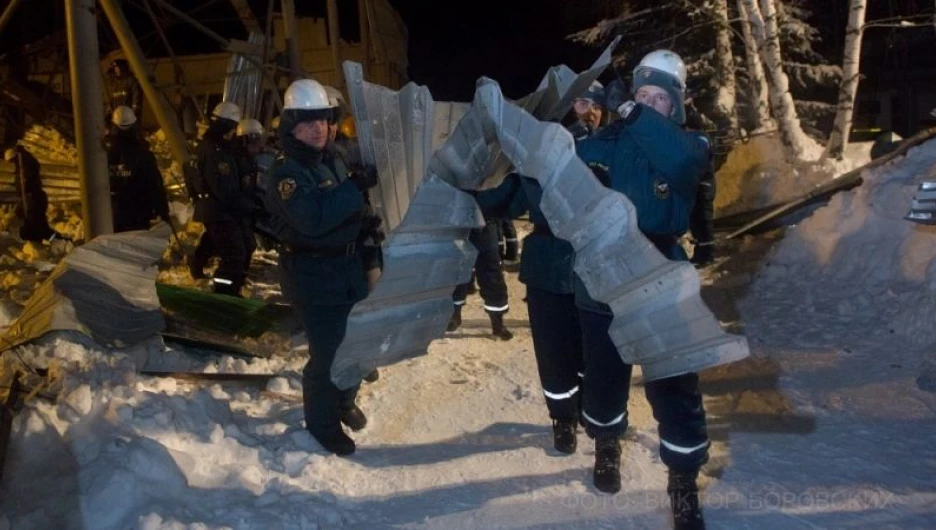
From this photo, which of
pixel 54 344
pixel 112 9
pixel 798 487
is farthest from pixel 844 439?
pixel 112 9

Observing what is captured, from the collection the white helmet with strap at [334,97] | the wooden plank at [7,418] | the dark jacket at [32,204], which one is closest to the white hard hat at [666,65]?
the white helmet with strap at [334,97]

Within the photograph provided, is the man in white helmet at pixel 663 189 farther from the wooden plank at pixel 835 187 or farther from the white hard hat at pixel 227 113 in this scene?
the wooden plank at pixel 835 187

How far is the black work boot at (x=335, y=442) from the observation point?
423cm

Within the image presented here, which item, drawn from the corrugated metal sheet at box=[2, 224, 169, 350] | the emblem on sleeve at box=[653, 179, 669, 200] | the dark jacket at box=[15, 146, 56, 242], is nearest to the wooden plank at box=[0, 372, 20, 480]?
the corrugated metal sheet at box=[2, 224, 169, 350]

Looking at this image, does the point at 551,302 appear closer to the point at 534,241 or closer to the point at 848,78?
the point at 534,241

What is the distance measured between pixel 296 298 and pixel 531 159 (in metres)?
1.57

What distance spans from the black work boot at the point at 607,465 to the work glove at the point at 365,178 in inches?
Result: 68.7

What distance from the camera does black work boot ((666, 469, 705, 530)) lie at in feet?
11.0

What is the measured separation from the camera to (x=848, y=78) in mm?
12047

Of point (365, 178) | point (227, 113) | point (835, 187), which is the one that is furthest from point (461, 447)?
point (835, 187)

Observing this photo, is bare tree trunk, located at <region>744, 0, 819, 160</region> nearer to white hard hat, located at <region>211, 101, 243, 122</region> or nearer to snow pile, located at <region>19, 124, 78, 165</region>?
white hard hat, located at <region>211, 101, 243, 122</region>

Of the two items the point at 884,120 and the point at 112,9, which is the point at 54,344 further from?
the point at 884,120

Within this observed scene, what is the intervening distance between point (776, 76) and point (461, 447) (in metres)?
9.88

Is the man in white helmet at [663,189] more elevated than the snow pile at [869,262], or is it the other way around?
the man in white helmet at [663,189]
